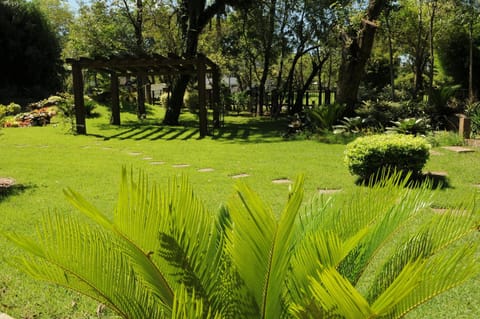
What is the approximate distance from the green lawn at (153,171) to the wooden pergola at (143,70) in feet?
2.88

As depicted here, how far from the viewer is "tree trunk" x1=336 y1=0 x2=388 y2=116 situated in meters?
11.2

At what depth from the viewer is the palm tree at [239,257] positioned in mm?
1258

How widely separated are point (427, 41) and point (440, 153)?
1703 centimetres

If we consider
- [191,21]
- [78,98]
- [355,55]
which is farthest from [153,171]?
[191,21]

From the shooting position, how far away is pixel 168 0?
1892 cm

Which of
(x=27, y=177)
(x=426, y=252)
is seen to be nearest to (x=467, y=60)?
(x=27, y=177)

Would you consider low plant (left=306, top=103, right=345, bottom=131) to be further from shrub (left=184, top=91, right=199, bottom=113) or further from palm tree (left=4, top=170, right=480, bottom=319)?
shrub (left=184, top=91, right=199, bottom=113)

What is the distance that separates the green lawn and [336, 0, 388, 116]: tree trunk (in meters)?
2.27

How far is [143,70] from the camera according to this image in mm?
16094

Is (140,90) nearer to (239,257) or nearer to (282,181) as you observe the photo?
(282,181)

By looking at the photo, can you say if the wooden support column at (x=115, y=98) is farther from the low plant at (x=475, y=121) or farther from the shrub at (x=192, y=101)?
the low plant at (x=475, y=121)

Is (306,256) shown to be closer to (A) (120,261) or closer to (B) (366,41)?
(A) (120,261)

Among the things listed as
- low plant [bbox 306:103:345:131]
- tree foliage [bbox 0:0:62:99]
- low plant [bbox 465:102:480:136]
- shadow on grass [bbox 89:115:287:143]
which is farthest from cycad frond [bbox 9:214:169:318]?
tree foliage [bbox 0:0:62:99]

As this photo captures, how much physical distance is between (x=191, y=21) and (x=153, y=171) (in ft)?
32.2
